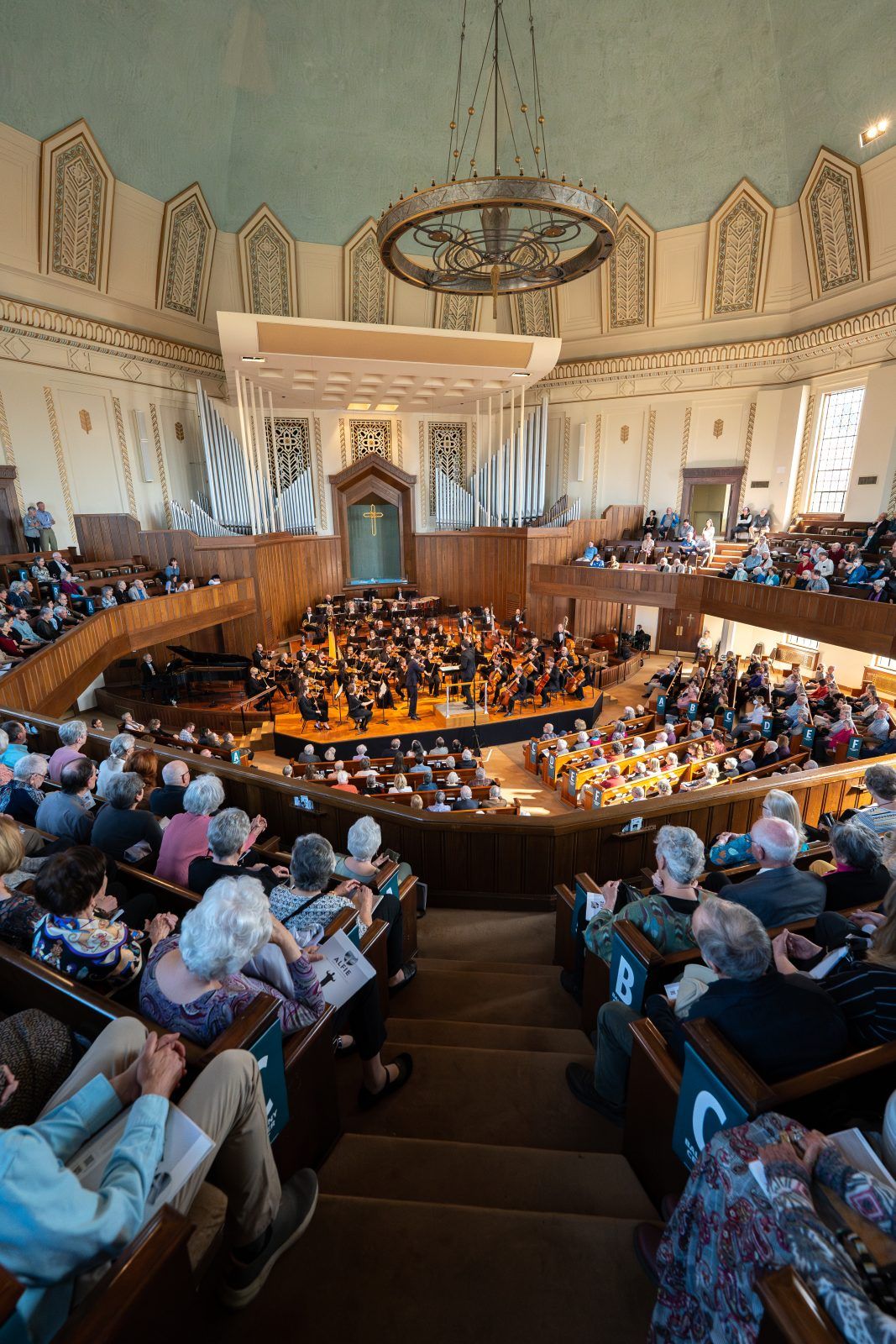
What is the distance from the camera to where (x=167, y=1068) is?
4.91 feet

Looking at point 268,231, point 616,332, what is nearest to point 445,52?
point 268,231

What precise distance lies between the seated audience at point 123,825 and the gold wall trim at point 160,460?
12.9 metres

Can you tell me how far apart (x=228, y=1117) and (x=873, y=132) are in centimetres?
1668

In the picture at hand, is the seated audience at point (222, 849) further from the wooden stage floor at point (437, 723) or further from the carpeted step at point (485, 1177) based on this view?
the wooden stage floor at point (437, 723)

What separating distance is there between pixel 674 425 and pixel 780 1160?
18.4m

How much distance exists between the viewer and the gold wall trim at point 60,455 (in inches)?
462

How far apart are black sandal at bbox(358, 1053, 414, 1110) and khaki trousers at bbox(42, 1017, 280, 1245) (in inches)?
32.0

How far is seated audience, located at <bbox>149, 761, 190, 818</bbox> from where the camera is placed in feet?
13.0

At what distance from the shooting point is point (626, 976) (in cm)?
262

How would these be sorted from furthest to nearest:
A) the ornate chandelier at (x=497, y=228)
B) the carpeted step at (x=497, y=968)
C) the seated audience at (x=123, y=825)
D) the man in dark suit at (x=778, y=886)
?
the ornate chandelier at (x=497, y=228) < the carpeted step at (x=497, y=968) < the seated audience at (x=123, y=825) < the man in dark suit at (x=778, y=886)

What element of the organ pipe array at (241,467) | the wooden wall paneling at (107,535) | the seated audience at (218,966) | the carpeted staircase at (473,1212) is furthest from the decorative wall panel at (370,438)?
the seated audience at (218,966)

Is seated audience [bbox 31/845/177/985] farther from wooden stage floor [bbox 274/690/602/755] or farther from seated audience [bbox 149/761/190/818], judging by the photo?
wooden stage floor [bbox 274/690/602/755]

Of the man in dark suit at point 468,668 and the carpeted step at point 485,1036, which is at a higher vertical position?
the carpeted step at point 485,1036

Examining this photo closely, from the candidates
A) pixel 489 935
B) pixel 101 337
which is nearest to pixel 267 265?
pixel 101 337
